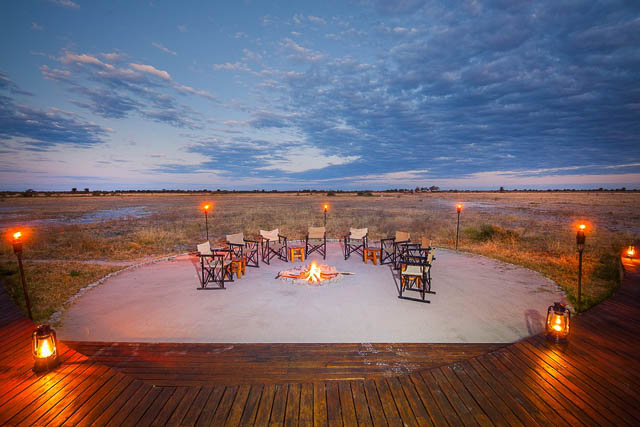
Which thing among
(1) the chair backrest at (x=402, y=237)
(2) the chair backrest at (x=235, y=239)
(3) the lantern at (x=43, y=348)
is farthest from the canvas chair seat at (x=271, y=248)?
(3) the lantern at (x=43, y=348)

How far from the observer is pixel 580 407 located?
107 inches

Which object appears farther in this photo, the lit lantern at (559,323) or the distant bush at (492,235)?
the distant bush at (492,235)

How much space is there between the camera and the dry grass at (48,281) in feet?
21.2

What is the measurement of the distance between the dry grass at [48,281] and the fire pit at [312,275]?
5.29m

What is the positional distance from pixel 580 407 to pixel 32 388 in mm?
5689

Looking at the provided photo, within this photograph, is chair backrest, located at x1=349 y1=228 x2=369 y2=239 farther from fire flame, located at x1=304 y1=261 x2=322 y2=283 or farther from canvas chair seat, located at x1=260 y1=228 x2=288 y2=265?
fire flame, located at x1=304 y1=261 x2=322 y2=283

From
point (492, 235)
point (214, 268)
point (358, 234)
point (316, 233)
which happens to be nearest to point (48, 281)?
point (214, 268)

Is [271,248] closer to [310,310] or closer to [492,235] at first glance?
[310,310]

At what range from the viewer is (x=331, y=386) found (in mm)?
3174

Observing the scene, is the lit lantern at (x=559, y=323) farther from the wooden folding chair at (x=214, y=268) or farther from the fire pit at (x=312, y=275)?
the wooden folding chair at (x=214, y=268)

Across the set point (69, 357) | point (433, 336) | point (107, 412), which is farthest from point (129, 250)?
point (433, 336)

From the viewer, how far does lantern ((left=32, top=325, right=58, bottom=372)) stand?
3203 mm

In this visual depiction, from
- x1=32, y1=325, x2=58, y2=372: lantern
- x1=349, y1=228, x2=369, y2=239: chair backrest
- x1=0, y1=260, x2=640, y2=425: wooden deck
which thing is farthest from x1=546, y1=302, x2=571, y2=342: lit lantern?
x1=349, y1=228, x2=369, y2=239: chair backrest

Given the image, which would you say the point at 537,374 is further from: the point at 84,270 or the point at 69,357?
the point at 84,270
